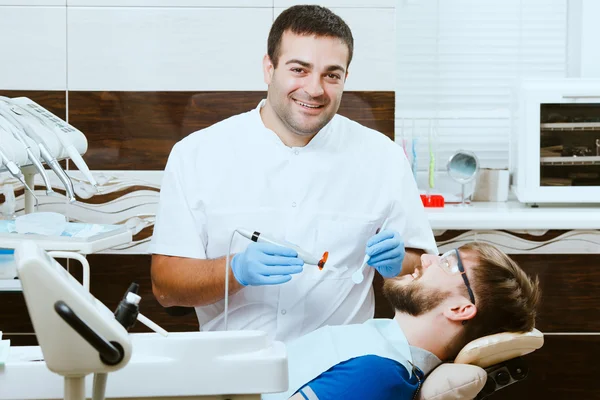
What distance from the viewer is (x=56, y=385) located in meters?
1.13

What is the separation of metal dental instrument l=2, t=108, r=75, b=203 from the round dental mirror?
165cm

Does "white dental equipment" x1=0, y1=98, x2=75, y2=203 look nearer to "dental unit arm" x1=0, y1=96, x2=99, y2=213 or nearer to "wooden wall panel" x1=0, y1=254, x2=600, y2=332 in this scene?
"dental unit arm" x1=0, y1=96, x2=99, y2=213

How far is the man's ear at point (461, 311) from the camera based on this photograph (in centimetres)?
171

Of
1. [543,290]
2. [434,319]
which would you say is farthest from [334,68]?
[543,290]

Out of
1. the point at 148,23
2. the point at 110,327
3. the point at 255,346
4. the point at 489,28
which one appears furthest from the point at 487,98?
the point at 110,327

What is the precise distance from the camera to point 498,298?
5.61ft

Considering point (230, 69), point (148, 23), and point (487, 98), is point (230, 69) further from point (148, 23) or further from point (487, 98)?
point (487, 98)

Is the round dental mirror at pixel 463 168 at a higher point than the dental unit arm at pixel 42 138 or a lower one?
lower

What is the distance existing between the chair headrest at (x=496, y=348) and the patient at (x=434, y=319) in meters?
0.07

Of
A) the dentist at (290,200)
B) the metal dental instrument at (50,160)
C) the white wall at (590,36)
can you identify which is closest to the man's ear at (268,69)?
the dentist at (290,200)

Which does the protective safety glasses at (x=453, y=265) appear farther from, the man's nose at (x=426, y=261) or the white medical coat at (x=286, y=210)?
the white medical coat at (x=286, y=210)

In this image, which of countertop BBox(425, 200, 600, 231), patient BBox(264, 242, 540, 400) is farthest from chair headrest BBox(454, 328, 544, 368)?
countertop BBox(425, 200, 600, 231)

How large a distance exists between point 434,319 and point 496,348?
0.18 metres

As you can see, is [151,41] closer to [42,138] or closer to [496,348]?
[42,138]
